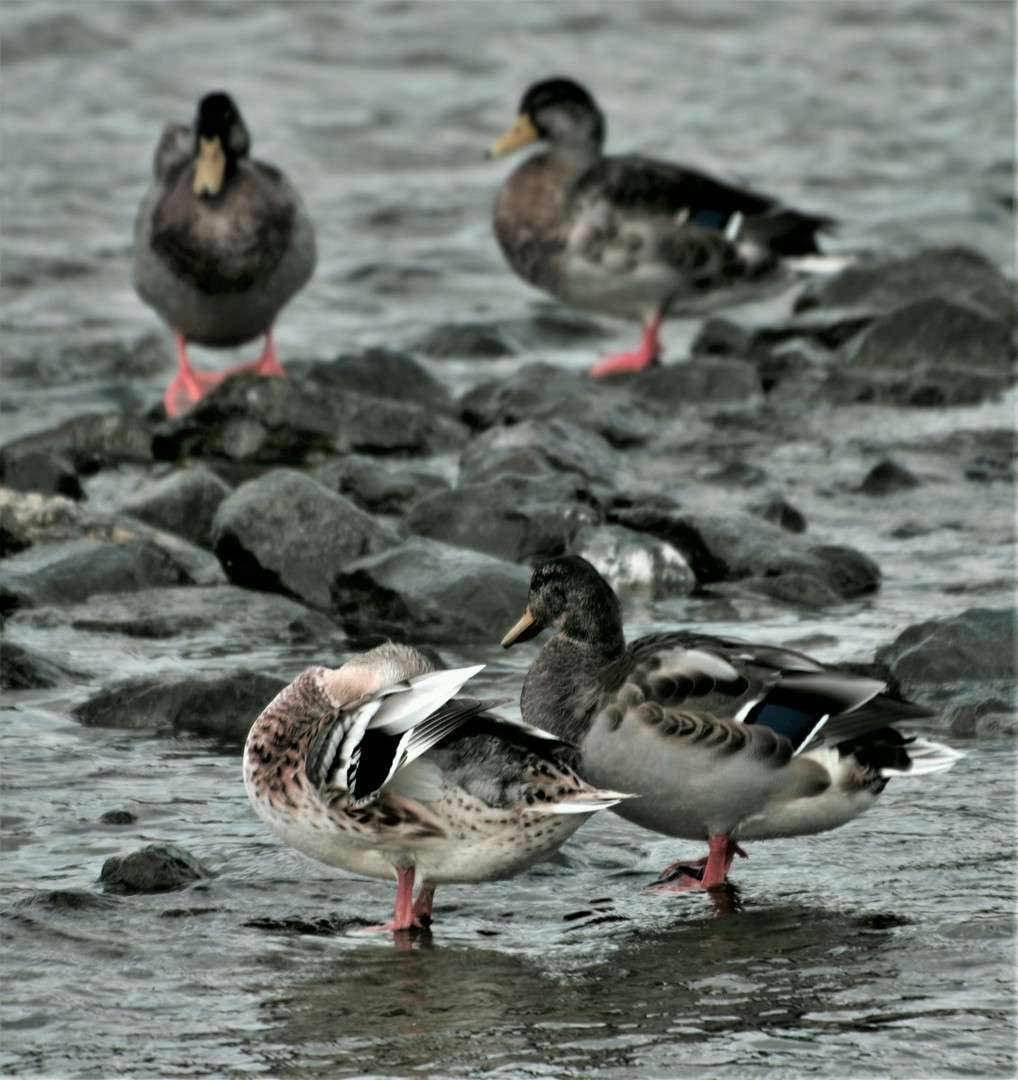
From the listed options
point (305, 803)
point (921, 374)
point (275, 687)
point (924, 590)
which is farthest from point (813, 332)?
point (305, 803)

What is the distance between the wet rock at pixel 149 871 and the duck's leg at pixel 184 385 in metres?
5.37

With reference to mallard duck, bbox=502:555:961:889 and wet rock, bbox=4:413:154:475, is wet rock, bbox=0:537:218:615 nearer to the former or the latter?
wet rock, bbox=4:413:154:475

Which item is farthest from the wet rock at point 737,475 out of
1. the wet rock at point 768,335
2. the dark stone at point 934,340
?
the wet rock at point 768,335

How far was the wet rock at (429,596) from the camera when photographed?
6801 millimetres

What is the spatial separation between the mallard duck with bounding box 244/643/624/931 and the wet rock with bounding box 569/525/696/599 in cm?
278

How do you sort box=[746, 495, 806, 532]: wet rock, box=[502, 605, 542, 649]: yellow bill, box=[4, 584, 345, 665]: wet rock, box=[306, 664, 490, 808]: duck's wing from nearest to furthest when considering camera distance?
box=[306, 664, 490, 808]: duck's wing < box=[502, 605, 542, 649]: yellow bill < box=[4, 584, 345, 665]: wet rock < box=[746, 495, 806, 532]: wet rock

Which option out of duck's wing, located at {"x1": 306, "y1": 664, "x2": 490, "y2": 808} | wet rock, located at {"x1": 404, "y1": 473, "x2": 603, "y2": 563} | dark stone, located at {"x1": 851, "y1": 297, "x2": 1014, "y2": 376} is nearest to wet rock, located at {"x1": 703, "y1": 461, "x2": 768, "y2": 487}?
wet rock, located at {"x1": 404, "y1": 473, "x2": 603, "y2": 563}

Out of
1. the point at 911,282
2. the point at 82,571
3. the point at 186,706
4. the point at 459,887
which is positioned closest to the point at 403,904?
the point at 459,887

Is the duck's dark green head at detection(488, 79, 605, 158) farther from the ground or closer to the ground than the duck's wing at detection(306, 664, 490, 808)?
farther from the ground

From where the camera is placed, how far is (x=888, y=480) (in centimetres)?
A: 880

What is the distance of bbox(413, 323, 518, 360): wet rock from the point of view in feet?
38.3

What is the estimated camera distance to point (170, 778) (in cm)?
546

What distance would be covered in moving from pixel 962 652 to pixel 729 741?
1.56 meters

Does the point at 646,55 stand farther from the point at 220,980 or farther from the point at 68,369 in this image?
the point at 220,980
